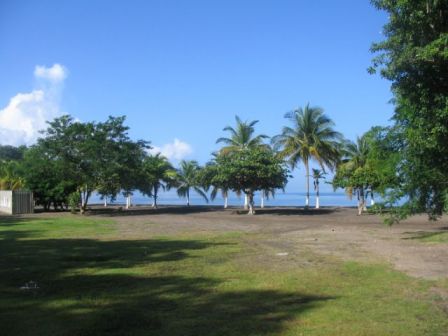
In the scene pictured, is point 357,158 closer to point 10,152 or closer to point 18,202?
point 18,202

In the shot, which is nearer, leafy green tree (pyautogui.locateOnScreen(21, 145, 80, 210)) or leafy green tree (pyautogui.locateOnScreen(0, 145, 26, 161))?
leafy green tree (pyautogui.locateOnScreen(21, 145, 80, 210))

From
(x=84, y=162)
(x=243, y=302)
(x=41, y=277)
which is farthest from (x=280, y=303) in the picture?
(x=84, y=162)

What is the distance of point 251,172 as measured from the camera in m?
35.4

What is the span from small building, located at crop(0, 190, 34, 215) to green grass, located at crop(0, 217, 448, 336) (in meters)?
26.6

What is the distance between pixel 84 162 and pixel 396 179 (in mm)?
25435

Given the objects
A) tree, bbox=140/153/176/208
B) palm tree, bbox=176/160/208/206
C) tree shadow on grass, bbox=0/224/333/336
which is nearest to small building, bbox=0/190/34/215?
tree, bbox=140/153/176/208

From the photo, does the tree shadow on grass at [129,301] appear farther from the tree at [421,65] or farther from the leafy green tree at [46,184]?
the leafy green tree at [46,184]

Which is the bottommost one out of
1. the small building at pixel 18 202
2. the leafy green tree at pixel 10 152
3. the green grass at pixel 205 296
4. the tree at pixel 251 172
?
the green grass at pixel 205 296

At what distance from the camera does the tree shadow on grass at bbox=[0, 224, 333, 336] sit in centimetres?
628

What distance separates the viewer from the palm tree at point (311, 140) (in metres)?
43.0

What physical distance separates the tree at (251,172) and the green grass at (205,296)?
2222 centimetres

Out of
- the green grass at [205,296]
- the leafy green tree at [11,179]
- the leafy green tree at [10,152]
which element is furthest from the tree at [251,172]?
the leafy green tree at [10,152]

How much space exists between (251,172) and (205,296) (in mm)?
27438

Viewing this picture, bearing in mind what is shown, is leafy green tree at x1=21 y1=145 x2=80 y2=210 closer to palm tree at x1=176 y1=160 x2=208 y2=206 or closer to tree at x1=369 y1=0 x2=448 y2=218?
palm tree at x1=176 y1=160 x2=208 y2=206
